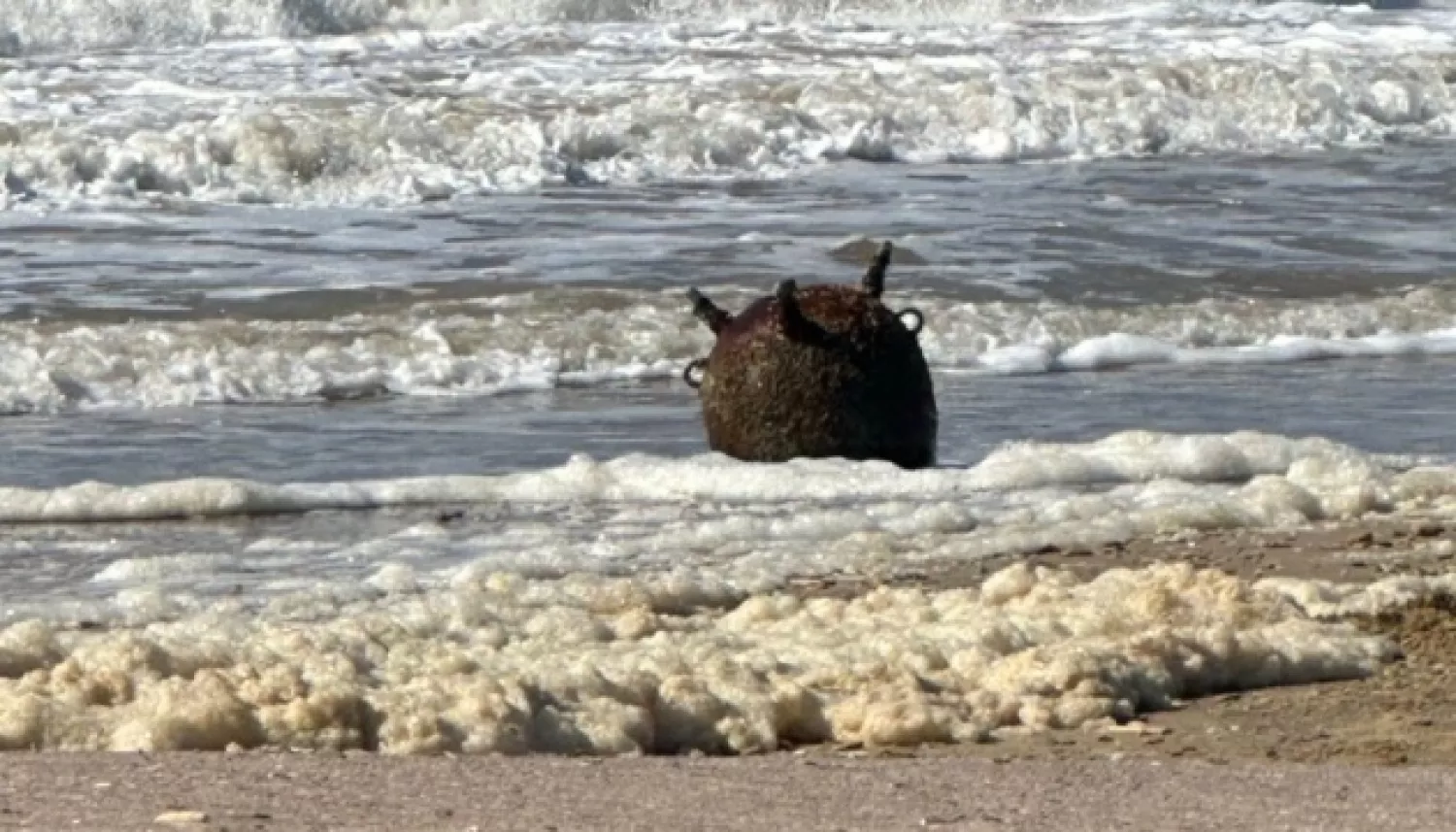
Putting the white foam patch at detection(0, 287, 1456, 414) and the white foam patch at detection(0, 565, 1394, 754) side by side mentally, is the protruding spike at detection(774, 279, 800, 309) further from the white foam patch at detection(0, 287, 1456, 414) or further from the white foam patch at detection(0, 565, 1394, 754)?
the white foam patch at detection(0, 287, 1456, 414)

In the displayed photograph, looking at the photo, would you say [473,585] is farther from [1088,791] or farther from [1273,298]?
[1273,298]

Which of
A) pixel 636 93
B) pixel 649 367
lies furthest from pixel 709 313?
pixel 636 93

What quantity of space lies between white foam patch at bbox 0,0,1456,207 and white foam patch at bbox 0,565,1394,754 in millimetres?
11986

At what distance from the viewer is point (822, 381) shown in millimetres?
9516

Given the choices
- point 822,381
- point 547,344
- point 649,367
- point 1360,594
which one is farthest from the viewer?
point 547,344

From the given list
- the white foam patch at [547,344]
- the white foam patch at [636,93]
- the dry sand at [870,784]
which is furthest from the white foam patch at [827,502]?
the white foam patch at [636,93]

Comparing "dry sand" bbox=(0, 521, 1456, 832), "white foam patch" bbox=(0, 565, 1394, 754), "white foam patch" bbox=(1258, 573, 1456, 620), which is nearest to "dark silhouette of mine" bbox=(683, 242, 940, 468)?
"white foam patch" bbox=(0, 565, 1394, 754)

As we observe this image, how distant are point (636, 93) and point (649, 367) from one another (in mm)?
10730

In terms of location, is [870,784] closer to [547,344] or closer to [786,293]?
[786,293]

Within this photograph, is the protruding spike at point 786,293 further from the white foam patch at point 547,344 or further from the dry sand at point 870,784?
the white foam patch at point 547,344

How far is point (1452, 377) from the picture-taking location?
1261cm

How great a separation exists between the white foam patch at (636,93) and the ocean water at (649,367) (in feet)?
0.23

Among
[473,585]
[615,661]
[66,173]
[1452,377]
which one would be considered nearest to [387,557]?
[473,585]

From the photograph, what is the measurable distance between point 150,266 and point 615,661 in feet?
30.8
